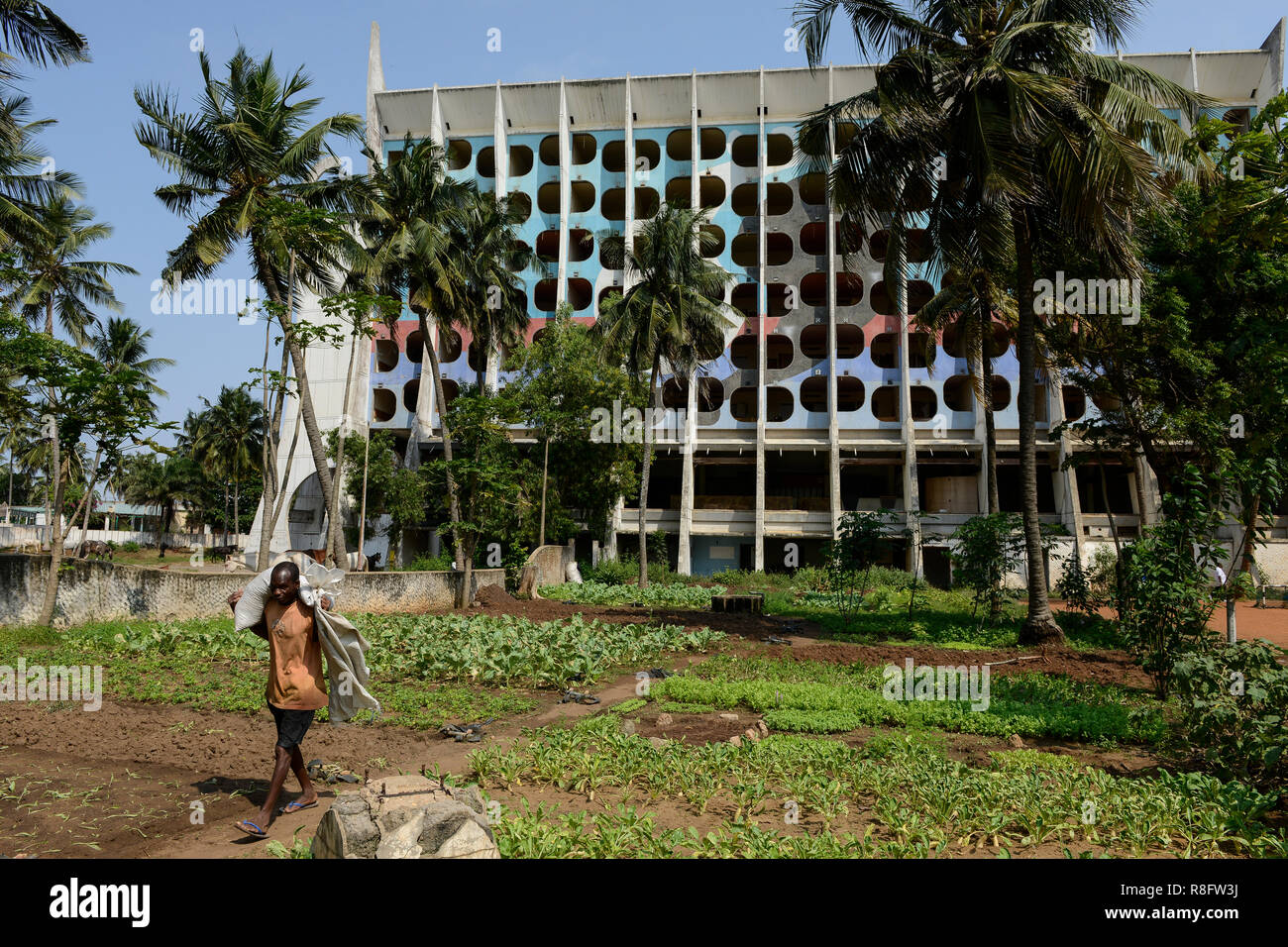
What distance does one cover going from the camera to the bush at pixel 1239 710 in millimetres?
6285

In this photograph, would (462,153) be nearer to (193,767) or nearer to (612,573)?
(612,573)

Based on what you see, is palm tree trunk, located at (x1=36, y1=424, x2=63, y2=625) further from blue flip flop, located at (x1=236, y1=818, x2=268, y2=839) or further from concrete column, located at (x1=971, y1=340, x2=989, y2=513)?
concrete column, located at (x1=971, y1=340, x2=989, y2=513)

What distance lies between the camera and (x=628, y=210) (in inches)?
1591

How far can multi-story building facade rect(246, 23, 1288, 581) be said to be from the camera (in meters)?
38.1

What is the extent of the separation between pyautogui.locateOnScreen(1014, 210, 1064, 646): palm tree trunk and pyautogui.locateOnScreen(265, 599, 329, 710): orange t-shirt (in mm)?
13134

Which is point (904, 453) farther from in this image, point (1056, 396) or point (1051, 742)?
point (1051, 742)

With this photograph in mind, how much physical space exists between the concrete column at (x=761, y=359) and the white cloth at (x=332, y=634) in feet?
103

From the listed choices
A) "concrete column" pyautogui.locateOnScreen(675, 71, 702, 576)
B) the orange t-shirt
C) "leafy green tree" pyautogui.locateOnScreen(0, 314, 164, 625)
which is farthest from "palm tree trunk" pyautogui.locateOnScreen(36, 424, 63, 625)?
"concrete column" pyautogui.locateOnScreen(675, 71, 702, 576)

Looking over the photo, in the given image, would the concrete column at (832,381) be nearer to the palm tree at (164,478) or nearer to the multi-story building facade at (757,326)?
the multi-story building facade at (757,326)

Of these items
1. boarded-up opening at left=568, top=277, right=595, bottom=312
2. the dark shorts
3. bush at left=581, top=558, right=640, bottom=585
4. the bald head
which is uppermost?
boarded-up opening at left=568, top=277, right=595, bottom=312

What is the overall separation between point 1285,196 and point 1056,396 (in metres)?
30.0

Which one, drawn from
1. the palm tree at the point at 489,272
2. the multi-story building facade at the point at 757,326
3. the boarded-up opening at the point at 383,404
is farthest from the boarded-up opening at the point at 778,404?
the boarded-up opening at the point at 383,404
